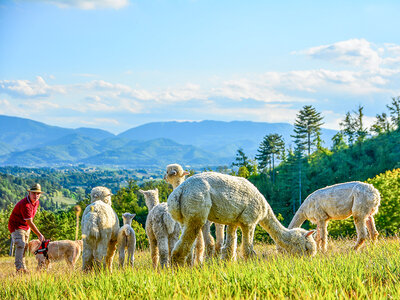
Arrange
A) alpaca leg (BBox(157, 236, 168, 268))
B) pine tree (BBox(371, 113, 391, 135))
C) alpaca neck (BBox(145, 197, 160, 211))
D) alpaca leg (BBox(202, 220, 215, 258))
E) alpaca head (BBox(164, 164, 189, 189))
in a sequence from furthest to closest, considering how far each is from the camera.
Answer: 1. pine tree (BBox(371, 113, 391, 135))
2. alpaca neck (BBox(145, 197, 160, 211))
3. alpaca leg (BBox(202, 220, 215, 258))
4. alpaca head (BBox(164, 164, 189, 189))
5. alpaca leg (BBox(157, 236, 168, 268))

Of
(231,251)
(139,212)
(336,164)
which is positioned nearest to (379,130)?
(336,164)

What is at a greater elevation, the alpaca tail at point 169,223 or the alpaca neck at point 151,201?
the alpaca neck at point 151,201

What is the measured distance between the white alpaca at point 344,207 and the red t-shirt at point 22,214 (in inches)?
333

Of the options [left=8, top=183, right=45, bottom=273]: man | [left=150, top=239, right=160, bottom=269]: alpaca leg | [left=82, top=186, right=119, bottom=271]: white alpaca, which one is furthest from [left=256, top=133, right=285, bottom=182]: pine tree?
[left=82, top=186, right=119, bottom=271]: white alpaca

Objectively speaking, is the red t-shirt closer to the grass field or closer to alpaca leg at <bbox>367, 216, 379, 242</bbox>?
the grass field

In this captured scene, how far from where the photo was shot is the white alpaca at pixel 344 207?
1295 cm

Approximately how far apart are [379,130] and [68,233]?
195ft

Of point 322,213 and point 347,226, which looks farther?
point 347,226

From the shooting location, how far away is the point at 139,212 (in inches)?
2571

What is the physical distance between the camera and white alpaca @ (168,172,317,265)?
8.81 m

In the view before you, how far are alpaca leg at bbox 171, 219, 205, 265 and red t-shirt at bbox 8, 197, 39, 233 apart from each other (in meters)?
5.02

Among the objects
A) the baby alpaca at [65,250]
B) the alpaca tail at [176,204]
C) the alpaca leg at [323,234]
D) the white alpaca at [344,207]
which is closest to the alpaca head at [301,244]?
the white alpaca at [344,207]

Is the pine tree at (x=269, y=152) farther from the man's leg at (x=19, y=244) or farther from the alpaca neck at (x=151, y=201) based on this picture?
the man's leg at (x=19, y=244)

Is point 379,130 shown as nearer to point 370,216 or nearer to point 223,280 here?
point 370,216
